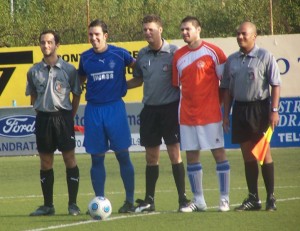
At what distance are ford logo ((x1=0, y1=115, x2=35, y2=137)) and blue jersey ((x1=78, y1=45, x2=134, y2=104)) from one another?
1167 cm

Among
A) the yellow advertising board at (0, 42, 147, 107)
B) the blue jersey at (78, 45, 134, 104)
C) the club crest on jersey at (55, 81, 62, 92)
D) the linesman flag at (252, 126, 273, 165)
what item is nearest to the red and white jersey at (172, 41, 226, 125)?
the linesman flag at (252, 126, 273, 165)

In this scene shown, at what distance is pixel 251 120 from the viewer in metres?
12.1

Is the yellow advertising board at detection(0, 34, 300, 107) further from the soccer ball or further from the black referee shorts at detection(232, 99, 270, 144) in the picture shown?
the soccer ball

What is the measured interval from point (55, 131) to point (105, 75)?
2.93ft

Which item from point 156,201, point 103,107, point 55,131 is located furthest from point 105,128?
point 156,201

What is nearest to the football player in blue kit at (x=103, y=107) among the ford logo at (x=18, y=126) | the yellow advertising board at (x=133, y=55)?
the ford logo at (x=18, y=126)

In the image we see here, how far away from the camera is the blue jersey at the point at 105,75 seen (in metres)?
12.5

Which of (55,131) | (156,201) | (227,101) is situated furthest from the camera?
(156,201)

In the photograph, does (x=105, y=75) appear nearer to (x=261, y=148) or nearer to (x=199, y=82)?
(x=199, y=82)

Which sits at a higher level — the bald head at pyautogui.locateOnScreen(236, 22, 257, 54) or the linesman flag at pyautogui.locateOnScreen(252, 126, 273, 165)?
the bald head at pyautogui.locateOnScreen(236, 22, 257, 54)

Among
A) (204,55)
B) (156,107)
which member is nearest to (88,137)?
(156,107)

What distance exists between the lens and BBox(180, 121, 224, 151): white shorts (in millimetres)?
12172

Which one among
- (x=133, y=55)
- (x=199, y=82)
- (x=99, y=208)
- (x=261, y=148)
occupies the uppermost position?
(x=133, y=55)

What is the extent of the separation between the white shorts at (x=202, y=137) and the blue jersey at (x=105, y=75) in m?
0.92
